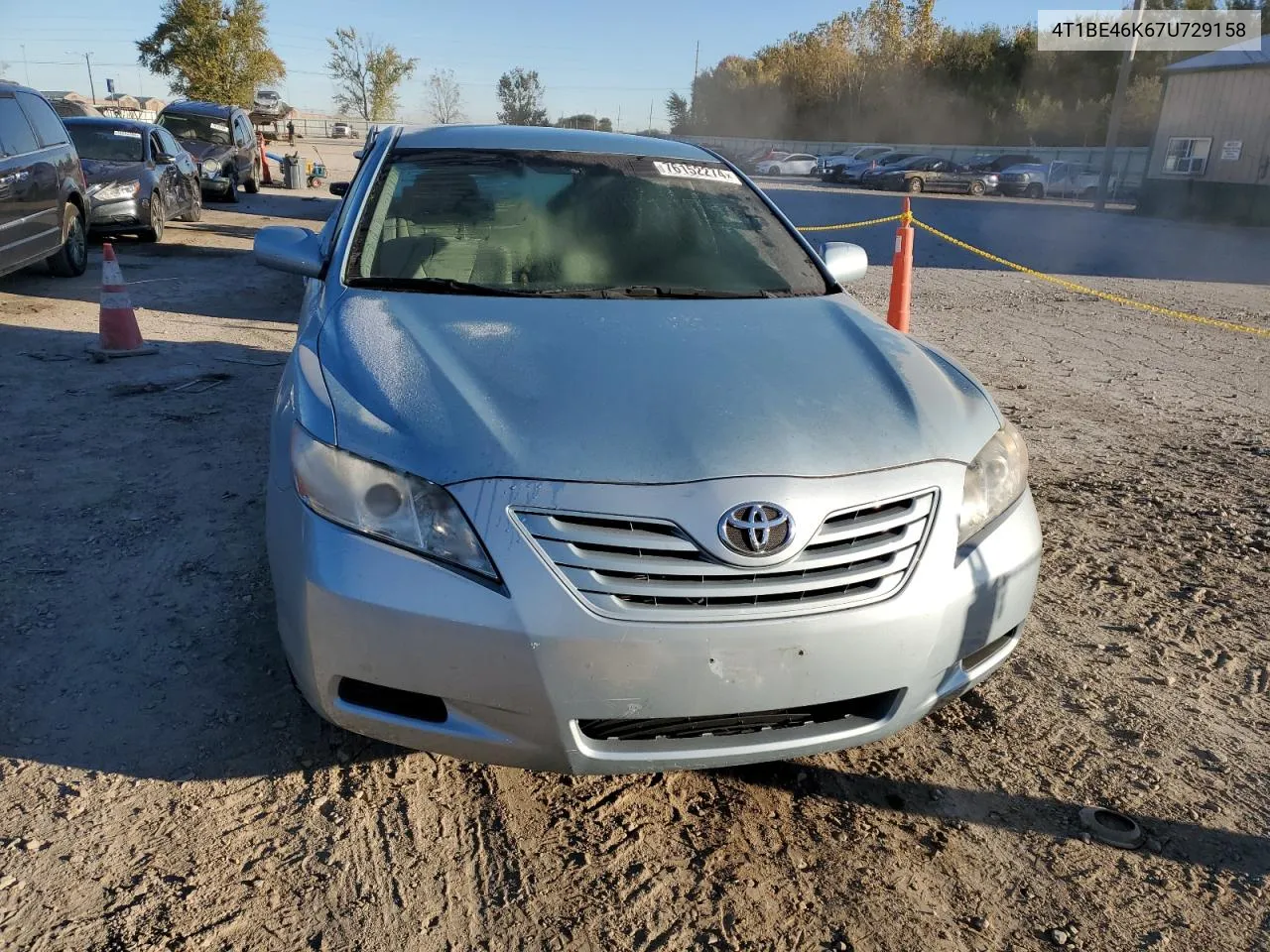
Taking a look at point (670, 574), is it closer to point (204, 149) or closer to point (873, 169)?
point (204, 149)

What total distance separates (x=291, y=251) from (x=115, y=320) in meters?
3.82

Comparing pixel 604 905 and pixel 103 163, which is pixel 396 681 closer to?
pixel 604 905

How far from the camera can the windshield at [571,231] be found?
3178 mm

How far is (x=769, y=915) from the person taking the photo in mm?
2053

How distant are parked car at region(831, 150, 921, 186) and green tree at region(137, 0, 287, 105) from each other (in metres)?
22.4

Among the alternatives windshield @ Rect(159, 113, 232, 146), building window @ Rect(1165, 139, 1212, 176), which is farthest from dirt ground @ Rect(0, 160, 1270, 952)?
building window @ Rect(1165, 139, 1212, 176)

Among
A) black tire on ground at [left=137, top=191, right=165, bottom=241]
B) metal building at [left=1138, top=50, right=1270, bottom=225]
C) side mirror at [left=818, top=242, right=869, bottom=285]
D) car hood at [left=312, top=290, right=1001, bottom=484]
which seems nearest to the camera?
car hood at [left=312, top=290, right=1001, bottom=484]

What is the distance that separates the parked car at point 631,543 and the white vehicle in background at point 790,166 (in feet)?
141

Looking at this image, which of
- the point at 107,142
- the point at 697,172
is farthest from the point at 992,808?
the point at 107,142

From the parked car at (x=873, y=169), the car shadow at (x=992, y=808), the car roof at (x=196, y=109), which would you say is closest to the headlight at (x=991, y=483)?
the car shadow at (x=992, y=808)

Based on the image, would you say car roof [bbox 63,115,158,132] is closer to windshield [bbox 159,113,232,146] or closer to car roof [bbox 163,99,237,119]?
windshield [bbox 159,113,232,146]

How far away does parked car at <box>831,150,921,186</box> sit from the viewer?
3700 cm

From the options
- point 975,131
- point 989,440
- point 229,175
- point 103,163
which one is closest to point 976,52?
point 975,131

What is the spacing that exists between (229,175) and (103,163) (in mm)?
7083
